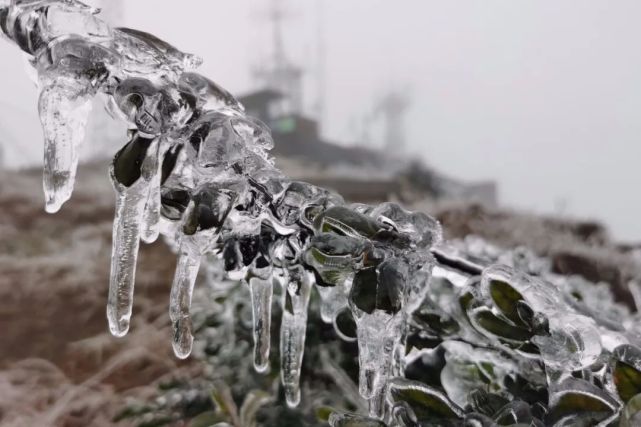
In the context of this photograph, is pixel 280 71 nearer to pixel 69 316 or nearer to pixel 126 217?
pixel 69 316

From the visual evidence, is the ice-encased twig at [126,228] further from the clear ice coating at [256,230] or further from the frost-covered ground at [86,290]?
the frost-covered ground at [86,290]

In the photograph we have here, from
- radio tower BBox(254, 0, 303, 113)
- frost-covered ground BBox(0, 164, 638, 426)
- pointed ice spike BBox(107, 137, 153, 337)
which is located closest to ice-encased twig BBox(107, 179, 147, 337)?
pointed ice spike BBox(107, 137, 153, 337)

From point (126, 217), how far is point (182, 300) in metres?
0.04

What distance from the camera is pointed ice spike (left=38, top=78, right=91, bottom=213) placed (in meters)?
0.15

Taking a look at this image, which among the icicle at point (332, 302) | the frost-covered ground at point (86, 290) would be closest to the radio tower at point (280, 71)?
the frost-covered ground at point (86, 290)

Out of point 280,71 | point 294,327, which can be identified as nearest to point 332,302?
point 294,327

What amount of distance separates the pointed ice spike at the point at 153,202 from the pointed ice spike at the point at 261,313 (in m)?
0.06

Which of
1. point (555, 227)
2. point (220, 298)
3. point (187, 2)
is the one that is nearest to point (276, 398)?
point (220, 298)

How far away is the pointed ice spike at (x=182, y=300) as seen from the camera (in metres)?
0.20

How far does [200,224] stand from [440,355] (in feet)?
0.79

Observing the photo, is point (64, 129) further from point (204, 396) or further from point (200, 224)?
point (204, 396)

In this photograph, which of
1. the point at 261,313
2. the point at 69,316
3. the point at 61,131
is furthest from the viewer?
the point at 69,316

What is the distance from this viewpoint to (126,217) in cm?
18

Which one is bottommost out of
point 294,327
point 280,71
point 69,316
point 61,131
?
point 69,316
